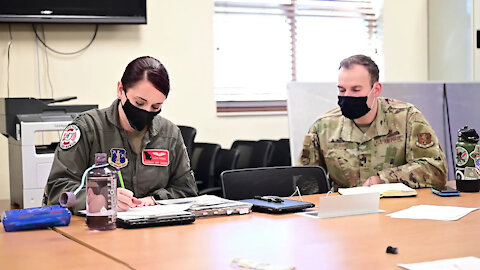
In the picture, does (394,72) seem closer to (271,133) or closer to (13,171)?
(271,133)

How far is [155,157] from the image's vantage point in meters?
2.72

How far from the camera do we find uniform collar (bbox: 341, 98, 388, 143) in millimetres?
3258

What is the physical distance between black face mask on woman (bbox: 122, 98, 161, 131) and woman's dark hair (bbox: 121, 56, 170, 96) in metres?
0.08

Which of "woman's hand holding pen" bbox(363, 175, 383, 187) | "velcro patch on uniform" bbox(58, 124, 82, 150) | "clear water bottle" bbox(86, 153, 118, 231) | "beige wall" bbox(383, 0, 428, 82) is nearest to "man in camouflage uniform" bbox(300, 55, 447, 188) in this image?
"woman's hand holding pen" bbox(363, 175, 383, 187)

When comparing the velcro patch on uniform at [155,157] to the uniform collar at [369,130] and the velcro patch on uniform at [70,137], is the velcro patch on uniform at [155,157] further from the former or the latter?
the uniform collar at [369,130]

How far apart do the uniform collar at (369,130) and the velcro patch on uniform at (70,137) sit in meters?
1.31

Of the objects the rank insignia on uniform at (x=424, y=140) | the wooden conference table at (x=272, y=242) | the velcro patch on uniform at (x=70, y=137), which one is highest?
the velcro patch on uniform at (x=70, y=137)

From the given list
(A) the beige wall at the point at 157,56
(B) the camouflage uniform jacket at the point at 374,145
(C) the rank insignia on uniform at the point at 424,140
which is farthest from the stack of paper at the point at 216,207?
(A) the beige wall at the point at 157,56

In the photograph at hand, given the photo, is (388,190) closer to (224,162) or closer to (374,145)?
(374,145)

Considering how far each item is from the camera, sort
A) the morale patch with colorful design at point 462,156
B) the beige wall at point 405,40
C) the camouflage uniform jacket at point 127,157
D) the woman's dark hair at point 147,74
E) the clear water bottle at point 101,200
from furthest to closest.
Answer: the beige wall at point 405,40 < the morale patch with colorful design at point 462,156 < the woman's dark hair at point 147,74 < the camouflage uniform jacket at point 127,157 < the clear water bottle at point 101,200

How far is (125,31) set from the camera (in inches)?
185

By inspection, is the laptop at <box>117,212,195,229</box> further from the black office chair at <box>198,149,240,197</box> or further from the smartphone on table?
the black office chair at <box>198,149,240,197</box>

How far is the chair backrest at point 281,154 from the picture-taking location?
14.5 feet

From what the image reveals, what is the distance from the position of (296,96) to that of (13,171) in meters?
1.66
